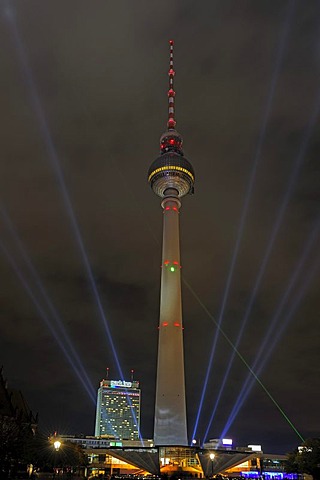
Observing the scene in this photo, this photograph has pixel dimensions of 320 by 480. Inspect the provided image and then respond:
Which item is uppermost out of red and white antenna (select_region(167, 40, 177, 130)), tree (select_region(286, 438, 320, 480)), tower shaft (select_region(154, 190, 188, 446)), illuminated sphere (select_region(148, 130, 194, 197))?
red and white antenna (select_region(167, 40, 177, 130))

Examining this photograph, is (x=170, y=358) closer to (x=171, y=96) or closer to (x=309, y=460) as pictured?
(x=309, y=460)

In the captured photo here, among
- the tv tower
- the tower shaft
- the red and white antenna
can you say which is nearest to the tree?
the tower shaft

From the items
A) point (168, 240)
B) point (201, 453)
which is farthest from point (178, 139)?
point (201, 453)

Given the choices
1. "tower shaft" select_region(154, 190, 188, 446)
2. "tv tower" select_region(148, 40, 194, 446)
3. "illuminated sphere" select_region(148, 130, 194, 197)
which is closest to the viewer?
"tower shaft" select_region(154, 190, 188, 446)

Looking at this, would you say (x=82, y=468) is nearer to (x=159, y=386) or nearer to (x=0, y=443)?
(x=159, y=386)

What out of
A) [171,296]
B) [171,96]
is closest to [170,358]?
[171,296]

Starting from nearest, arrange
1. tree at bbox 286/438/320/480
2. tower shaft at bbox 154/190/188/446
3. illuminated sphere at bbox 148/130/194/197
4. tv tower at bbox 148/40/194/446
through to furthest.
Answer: tree at bbox 286/438/320/480 < tower shaft at bbox 154/190/188/446 < tv tower at bbox 148/40/194/446 < illuminated sphere at bbox 148/130/194/197

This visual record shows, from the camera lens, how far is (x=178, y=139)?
12875cm

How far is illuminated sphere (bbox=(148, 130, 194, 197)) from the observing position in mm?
120812

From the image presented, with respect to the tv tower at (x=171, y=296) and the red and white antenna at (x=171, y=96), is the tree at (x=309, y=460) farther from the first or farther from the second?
the red and white antenna at (x=171, y=96)

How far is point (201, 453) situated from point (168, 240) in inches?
1817

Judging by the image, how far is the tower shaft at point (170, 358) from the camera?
97.2 metres

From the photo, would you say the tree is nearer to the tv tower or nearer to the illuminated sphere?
the tv tower

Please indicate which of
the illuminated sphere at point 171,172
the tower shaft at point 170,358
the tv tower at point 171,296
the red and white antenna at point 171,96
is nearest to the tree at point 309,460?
the tower shaft at point 170,358
